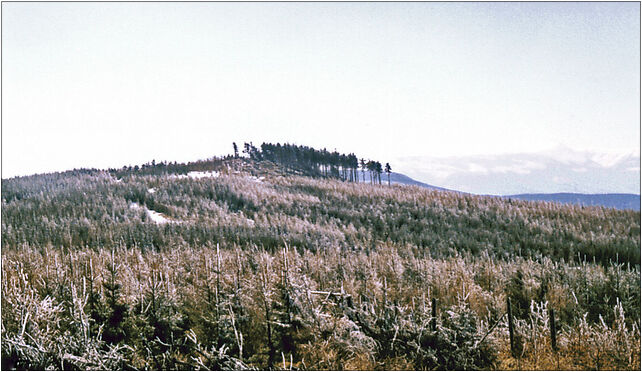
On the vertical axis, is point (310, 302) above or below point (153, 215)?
above

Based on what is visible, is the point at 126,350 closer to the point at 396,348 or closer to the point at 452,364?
the point at 396,348

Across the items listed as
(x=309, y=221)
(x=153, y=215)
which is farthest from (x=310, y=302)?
(x=153, y=215)

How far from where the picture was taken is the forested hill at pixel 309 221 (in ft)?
58.2

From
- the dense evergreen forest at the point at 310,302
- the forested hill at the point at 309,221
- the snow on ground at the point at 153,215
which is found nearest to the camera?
the dense evergreen forest at the point at 310,302

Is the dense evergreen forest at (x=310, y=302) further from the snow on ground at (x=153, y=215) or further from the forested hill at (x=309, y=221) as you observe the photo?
the snow on ground at (x=153, y=215)

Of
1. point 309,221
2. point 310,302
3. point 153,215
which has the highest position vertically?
point 310,302

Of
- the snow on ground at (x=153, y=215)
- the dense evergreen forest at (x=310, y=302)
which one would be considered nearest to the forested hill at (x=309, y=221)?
the snow on ground at (x=153, y=215)

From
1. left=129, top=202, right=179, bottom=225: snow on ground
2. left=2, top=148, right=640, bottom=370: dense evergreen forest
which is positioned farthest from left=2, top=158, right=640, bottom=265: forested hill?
left=2, top=148, right=640, bottom=370: dense evergreen forest

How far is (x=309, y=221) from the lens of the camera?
25.8 m

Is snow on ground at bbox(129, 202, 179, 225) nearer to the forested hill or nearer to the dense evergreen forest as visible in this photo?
the forested hill

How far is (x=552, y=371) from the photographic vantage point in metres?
5.18

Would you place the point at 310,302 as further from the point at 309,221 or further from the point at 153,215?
the point at 153,215

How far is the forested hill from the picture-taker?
17750 millimetres

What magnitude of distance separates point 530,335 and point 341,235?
14.5 metres
